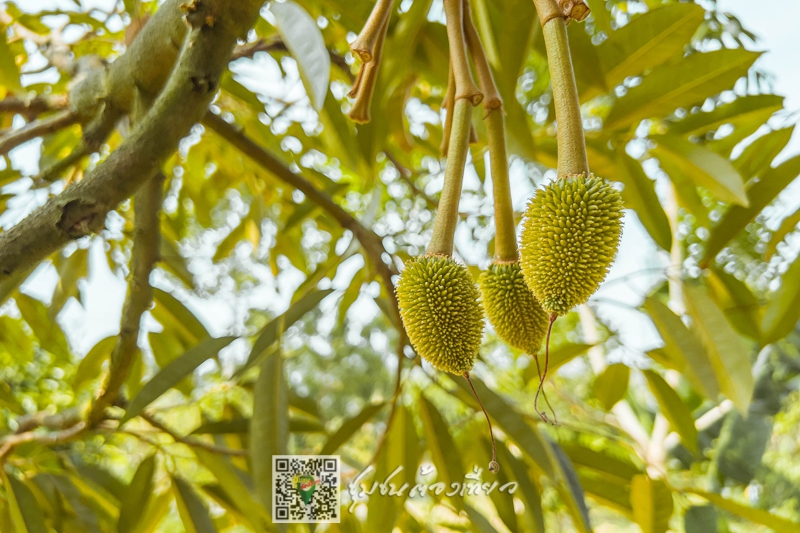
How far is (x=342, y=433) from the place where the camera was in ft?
1.80

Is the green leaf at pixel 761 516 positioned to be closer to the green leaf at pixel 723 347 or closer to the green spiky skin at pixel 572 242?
the green leaf at pixel 723 347

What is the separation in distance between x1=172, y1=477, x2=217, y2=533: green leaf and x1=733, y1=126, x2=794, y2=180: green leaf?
600 mm

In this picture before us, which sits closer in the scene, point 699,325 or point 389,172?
point 699,325

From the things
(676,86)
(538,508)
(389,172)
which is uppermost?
(389,172)

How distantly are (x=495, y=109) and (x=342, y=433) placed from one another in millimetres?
368

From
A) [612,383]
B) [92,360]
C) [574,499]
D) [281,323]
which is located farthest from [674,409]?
[92,360]

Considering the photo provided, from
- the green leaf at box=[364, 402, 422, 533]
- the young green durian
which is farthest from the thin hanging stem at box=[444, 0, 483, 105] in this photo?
the green leaf at box=[364, 402, 422, 533]

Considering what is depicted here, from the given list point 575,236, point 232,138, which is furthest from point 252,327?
point 575,236

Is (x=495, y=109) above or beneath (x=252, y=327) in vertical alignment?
beneath

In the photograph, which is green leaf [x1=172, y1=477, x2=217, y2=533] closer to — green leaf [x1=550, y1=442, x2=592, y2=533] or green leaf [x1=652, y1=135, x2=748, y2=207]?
green leaf [x1=550, y1=442, x2=592, y2=533]

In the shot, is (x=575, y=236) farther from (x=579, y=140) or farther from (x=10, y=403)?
(x=10, y=403)

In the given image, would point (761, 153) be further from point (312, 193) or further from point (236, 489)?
point (236, 489)

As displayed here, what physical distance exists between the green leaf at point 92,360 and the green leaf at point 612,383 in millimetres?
537

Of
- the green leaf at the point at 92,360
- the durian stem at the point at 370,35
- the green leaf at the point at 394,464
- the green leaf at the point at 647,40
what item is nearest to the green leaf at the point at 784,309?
the green leaf at the point at 647,40
